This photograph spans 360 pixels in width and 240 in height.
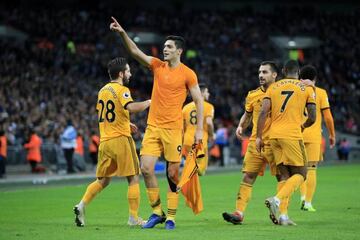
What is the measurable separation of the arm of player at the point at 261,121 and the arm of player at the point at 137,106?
165cm

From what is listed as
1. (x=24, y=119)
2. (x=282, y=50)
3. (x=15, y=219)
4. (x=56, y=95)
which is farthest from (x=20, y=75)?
(x=15, y=219)

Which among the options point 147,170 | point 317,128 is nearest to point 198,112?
point 147,170

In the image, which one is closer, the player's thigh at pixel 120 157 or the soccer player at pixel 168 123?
the soccer player at pixel 168 123

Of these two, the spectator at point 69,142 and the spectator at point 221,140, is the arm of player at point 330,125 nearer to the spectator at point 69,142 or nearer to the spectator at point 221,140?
the spectator at point 69,142

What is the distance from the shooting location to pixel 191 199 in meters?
14.1

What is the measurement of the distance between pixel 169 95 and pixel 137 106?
1.64ft

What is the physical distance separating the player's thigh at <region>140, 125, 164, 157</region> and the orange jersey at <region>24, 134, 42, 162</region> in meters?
19.5

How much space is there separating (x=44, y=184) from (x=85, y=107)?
46.9ft

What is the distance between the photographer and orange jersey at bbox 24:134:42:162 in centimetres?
3244

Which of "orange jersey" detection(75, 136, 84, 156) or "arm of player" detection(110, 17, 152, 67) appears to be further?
"orange jersey" detection(75, 136, 84, 156)

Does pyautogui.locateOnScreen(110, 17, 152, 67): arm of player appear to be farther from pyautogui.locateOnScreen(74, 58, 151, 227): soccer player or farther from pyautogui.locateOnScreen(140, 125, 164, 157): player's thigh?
pyautogui.locateOnScreen(140, 125, 164, 157): player's thigh

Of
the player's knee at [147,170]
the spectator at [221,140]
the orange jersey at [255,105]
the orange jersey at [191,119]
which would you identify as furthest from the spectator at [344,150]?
Answer: the player's knee at [147,170]

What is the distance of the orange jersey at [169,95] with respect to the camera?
13367 millimetres

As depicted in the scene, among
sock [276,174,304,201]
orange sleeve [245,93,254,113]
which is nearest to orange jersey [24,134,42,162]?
orange sleeve [245,93,254,113]
